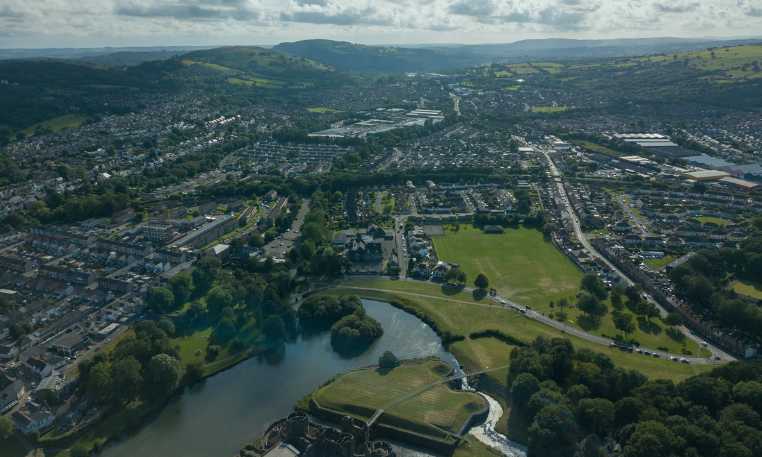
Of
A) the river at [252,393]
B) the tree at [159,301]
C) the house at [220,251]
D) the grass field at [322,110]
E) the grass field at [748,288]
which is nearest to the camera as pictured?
the river at [252,393]

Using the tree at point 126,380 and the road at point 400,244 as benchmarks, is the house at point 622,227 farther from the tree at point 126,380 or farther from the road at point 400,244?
the tree at point 126,380

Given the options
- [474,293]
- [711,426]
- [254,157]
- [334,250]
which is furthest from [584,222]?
[254,157]

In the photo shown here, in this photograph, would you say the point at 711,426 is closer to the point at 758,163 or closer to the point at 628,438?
the point at 628,438

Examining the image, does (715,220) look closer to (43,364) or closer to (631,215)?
(631,215)

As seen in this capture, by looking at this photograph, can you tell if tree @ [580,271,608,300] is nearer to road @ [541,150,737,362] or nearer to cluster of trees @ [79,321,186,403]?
road @ [541,150,737,362]

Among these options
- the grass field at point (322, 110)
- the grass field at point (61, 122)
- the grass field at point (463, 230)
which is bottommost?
the grass field at point (463, 230)

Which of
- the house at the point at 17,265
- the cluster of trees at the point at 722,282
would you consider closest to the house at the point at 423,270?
the cluster of trees at the point at 722,282

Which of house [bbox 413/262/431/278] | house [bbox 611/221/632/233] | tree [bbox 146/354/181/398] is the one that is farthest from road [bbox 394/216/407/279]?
house [bbox 611/221/632/233]

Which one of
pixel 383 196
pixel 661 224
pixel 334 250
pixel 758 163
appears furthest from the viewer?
pixel 758 163
